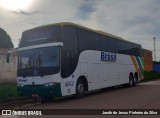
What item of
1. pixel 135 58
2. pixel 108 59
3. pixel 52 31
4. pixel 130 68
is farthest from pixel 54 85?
pixel 135 58

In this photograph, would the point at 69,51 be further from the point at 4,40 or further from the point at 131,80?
the point at 4,40

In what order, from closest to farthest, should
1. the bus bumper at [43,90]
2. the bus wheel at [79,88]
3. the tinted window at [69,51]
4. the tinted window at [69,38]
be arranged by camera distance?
1. the bus bumper at [43,90]
2. the tinted window at [69,51]
3. the tinted window at [69,38]
4. the bus wheel at [79,88]

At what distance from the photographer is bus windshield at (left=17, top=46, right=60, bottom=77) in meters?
14.0

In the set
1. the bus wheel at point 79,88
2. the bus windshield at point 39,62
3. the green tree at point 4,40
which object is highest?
the green tree at point 4,40

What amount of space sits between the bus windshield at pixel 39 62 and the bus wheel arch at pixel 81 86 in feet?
6.79

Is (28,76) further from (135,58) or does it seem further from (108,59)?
(135,58)

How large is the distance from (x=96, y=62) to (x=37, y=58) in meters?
4.60

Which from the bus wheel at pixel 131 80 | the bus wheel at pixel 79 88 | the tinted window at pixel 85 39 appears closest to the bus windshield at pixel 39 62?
the bus wheel at pixel 79 88

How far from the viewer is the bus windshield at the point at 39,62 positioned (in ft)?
45.8

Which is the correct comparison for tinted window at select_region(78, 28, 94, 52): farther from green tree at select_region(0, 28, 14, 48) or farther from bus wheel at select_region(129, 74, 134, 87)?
green tree at select_region(0, 28, 14, 48)

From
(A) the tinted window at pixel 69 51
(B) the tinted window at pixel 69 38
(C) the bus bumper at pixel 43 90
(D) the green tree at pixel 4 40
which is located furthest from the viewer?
(D) the green tree at pixel 4 40

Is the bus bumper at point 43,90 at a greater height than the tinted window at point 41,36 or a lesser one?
lesser

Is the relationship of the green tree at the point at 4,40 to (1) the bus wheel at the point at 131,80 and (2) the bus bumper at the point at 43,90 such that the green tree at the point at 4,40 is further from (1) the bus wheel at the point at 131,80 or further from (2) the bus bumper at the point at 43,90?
(2) the bus bumper at the point at 43,90

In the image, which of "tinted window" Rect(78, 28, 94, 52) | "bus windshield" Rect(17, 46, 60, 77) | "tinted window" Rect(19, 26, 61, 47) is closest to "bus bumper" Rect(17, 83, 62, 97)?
"bus windshield" Rect(17, 46, 60, 77)
